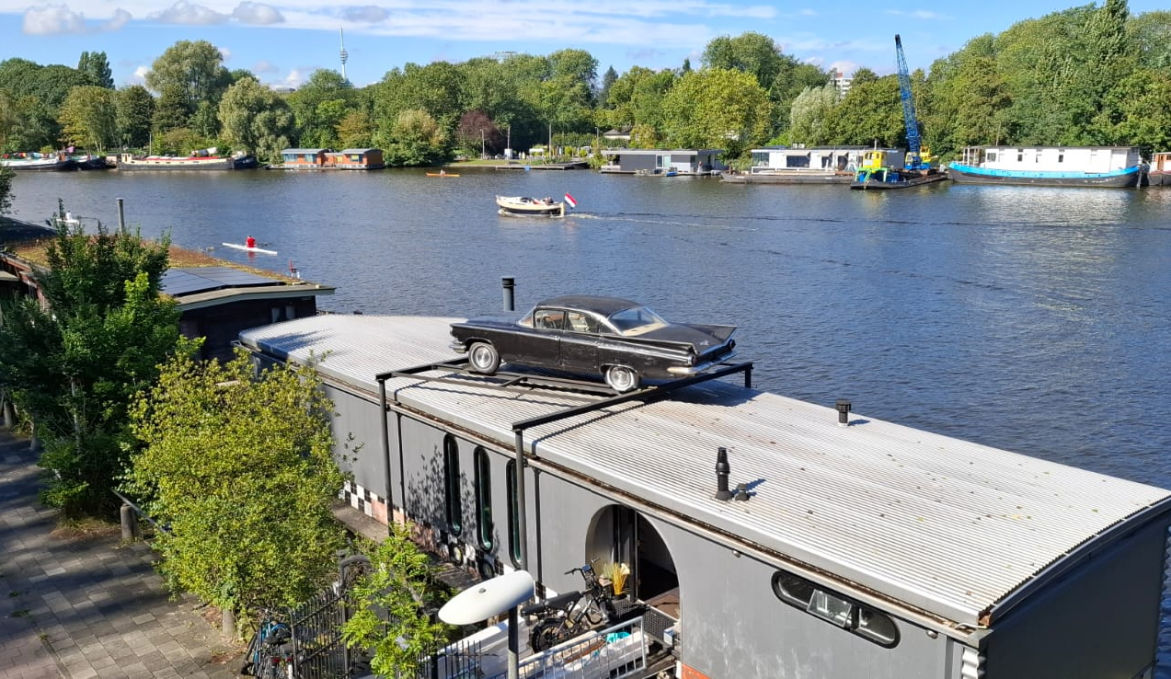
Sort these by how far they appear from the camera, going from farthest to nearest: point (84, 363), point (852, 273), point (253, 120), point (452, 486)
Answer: point (253, 120), point (852, 273), point (84, 363), point (452, 486)

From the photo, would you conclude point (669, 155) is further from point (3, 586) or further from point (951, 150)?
point (3, 586)

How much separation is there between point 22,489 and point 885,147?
12082 cm

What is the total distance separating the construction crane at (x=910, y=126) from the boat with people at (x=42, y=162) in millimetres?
122826

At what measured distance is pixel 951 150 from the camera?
415ft

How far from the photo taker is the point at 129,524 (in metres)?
19.3

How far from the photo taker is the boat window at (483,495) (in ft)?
53.8

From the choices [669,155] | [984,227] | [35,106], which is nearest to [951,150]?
[669,155]

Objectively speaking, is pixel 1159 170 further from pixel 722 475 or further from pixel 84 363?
pixel 84 363

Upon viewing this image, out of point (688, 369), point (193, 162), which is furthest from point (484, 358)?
point (193, 162)

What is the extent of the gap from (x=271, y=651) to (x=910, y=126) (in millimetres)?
122989

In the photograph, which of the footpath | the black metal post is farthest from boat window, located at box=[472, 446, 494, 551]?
the footpath

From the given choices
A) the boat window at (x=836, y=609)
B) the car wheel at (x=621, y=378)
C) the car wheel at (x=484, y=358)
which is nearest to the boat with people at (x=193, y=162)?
the car wheel at (x=484, y=358)

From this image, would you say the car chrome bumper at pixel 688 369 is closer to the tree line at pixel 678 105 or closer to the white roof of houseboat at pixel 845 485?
the white roof of houseboat at pixel 845 485

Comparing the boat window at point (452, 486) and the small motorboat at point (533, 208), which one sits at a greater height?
the small motorboat at point (533, 208)
